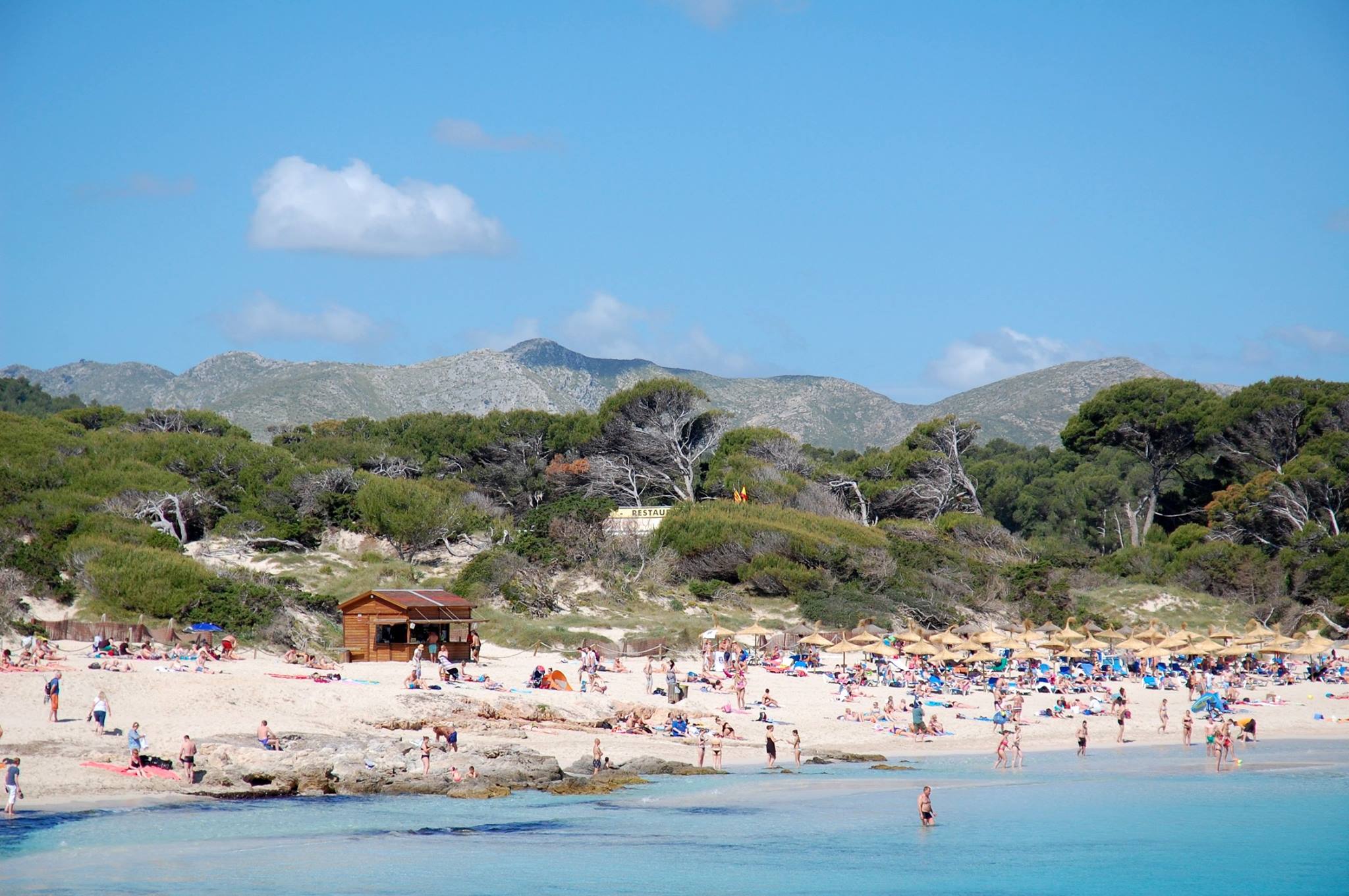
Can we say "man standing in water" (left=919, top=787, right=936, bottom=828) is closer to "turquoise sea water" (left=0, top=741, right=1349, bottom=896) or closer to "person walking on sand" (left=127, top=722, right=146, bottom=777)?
"turquoise sea water" (left=0, top=741, right=1349, bottom=896)

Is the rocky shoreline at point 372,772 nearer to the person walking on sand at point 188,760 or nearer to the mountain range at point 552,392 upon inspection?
the person walking on sand at point 188,760

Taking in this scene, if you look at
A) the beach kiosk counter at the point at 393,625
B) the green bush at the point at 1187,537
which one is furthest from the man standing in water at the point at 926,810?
the green bush at the point at 1187,537

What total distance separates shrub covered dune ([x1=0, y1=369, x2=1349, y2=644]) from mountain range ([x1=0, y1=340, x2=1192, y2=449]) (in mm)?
58848

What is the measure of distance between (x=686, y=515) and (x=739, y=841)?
29.2 meters

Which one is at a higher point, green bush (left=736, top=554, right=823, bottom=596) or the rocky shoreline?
green bush (left=736, top=554, right=823, bottom=596)

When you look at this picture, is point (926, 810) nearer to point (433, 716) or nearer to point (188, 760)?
point (433, 716)

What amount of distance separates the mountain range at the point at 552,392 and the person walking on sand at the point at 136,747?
98.6 m

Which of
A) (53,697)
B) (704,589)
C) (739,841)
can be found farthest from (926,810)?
(704,589)

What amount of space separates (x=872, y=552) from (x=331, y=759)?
2827cm

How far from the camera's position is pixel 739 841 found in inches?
714

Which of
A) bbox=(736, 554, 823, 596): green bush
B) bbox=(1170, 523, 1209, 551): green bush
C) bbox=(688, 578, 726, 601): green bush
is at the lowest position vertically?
bbox=(688, 578, 726, 601): green bush

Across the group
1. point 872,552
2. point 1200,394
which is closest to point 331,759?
point 872,552

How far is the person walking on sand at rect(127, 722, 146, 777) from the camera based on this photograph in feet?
62.5

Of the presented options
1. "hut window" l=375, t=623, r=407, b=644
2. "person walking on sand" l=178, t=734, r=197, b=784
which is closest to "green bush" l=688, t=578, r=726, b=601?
"hut window" l=375, t=623, r=407, b=644
